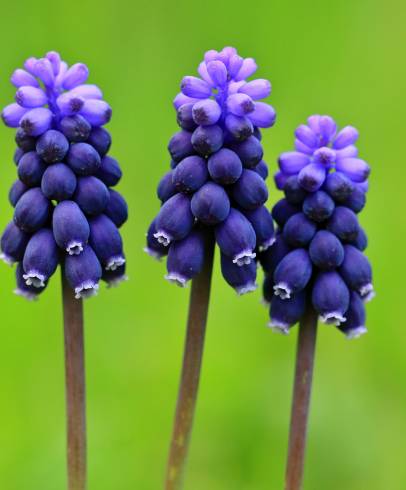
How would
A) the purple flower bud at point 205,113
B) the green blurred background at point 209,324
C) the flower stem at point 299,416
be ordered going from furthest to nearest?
the green blurred background at point 209,324 < the flower stem at point 299,416 < the purple flower bud at point 205,113

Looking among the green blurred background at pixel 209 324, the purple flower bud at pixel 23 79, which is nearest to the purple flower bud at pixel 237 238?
the purple flower bud at pixel 23 79

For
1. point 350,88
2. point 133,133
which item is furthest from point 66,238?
point 350,88

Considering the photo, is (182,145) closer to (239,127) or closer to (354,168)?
(239,127)

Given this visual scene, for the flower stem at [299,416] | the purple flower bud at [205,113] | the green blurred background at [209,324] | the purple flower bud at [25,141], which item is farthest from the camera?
the green blurred background at [209,324]

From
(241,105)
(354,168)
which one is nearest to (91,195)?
(241,105)

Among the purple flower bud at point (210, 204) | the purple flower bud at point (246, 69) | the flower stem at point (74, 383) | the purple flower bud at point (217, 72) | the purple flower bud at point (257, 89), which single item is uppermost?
the purple flower bud at point (246, 69)

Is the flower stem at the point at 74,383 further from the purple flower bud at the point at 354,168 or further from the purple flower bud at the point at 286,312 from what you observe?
the purple flower bud at the point at 354,168
